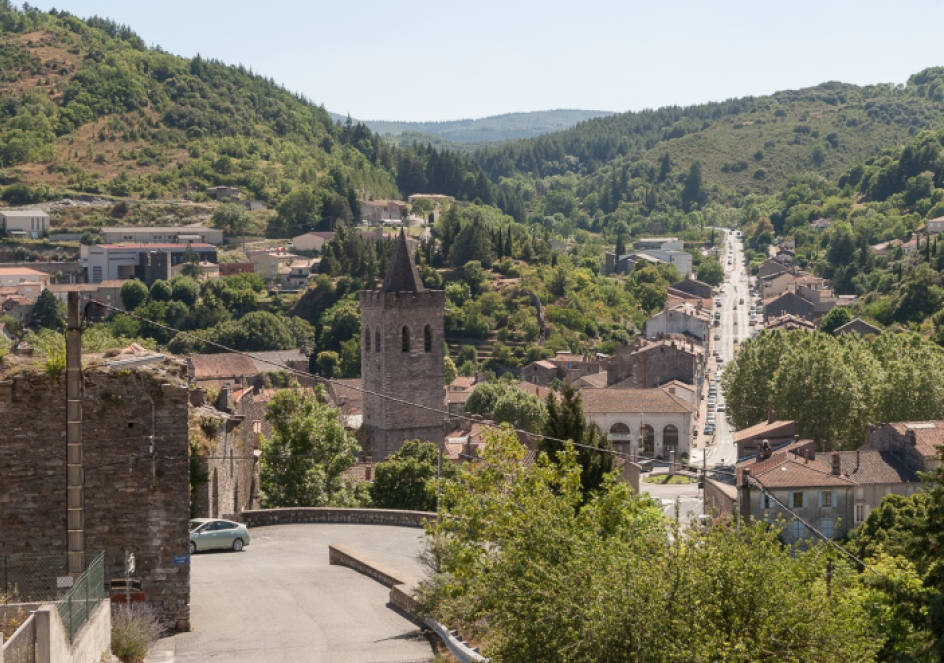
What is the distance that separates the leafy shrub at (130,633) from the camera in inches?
647

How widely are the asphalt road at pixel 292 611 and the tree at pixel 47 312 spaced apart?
324 ft

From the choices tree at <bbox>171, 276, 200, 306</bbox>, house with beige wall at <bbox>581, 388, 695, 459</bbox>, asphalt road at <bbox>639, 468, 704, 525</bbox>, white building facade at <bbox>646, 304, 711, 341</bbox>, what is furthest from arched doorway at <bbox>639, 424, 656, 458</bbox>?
tree at <bbox>171, 276, 200, 306</bbox>

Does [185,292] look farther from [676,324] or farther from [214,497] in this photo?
[214,497]

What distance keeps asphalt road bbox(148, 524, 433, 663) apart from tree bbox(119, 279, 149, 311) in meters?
107

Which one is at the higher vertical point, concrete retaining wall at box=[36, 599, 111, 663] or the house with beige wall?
concrete retaining wall at box=[36, 599, 111, 663]

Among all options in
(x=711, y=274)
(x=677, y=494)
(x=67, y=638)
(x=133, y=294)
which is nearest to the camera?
(x=67, y=638)

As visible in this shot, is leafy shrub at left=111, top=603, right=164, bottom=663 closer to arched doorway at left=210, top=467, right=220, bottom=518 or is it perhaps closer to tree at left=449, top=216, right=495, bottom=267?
arched doorway at left=210, top=467, right=220, bottom=518

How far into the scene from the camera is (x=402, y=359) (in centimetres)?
6331

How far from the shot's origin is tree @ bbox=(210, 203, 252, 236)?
167 m

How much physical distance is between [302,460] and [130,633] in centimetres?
2276

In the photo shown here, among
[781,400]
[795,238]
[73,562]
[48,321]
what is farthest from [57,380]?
A: [795,238]

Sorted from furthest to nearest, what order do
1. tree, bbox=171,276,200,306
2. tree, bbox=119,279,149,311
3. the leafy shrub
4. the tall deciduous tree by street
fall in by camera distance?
tree, bbox=171,276,200,306 → tree, bbox=119,279,149,311 → the tall deciduous tree by street → the leafy shrub

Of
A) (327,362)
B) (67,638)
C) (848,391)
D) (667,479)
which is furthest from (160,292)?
(67,638)

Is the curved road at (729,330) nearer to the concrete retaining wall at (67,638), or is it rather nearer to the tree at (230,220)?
the tree at (230,220)
